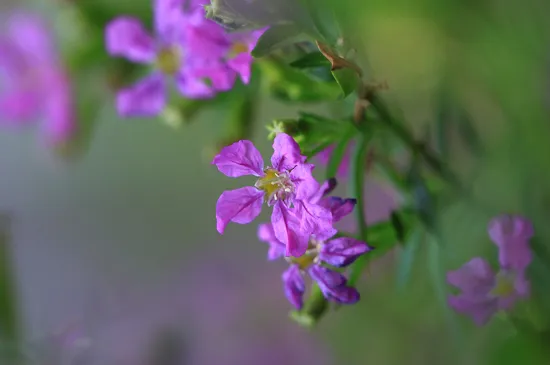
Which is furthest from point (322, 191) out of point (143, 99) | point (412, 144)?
point (143, 99)

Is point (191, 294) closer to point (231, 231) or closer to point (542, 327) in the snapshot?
point (231, 231)

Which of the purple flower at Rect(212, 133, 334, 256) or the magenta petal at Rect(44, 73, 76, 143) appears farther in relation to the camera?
the magenta petal at Rect(44, 73, 76, 143)

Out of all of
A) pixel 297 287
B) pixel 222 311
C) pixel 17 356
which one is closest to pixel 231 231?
pixel 222 311

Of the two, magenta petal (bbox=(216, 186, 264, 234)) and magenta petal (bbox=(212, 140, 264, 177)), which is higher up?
magenta petal (bbox=(212, 140, 264, 177))

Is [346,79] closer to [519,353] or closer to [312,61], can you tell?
[312,61]

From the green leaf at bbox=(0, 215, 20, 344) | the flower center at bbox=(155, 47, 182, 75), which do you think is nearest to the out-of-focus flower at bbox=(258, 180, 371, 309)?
the flower center at bbox=(155, 47, 182, 75)

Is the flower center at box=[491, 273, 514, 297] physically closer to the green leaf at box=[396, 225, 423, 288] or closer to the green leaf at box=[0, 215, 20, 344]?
the green leaf at box=[396, 225, 423, 288]

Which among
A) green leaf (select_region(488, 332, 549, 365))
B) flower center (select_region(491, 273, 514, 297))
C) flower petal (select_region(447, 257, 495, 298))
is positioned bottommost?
green leaf (select_region(488, 332, 549, 365))

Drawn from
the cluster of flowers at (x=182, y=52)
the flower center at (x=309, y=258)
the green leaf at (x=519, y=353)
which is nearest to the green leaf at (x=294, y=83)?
the cluster of flowers at (x=182, y=52)
